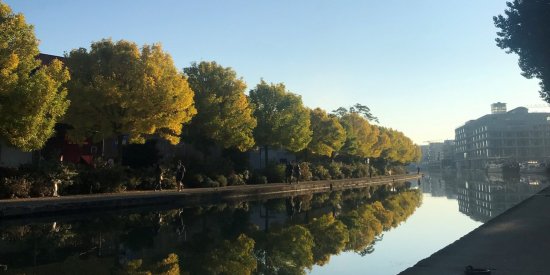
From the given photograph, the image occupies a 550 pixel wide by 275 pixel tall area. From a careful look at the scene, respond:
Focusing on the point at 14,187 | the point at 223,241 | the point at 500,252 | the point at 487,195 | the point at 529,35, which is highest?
the point at 529,35

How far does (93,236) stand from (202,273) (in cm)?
645

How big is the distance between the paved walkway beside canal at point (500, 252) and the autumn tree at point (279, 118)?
106ft

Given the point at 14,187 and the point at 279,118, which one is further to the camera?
the point at 279,118

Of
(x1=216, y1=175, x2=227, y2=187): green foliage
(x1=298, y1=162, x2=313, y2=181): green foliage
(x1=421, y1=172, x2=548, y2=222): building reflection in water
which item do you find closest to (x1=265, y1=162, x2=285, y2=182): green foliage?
(x1=298, y1=162, x2=313, y2=181): green foliage

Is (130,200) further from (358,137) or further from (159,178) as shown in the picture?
(358,137)

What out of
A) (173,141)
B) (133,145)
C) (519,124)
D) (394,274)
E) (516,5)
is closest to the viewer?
(394,274)

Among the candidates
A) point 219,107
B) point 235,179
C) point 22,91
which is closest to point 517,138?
point 235,179

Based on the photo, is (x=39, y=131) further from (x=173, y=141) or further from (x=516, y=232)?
(x=516, y=232)

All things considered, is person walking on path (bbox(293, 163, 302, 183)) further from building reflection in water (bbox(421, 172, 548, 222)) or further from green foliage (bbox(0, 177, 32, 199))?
green foliage (bbox(0, 177, 32, 199))

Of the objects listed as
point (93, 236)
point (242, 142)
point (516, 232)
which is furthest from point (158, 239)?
point (242, 142)

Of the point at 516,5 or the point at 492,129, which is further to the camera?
the point at 492,129

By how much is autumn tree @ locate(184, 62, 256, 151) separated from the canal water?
15.2 m

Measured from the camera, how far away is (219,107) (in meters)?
38.8

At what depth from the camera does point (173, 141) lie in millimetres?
32469
